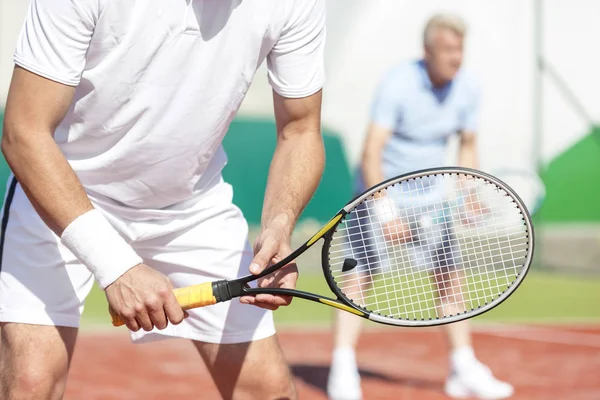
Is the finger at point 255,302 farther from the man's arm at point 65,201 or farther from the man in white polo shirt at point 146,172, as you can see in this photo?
the man's arm at point 65,201

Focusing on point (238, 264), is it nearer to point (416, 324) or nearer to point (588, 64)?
point (416, 324)

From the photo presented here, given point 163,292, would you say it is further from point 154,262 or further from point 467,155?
point 467,155

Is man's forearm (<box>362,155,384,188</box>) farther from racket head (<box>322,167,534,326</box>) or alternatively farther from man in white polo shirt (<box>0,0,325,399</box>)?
man in white polo shirt (<box>0,0,325,399</box>)

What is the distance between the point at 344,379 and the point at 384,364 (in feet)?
4.05

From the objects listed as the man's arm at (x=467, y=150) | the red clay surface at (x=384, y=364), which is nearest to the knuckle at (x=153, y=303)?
the red clay surface at (x=384, y=364)

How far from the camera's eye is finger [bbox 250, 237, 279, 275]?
99.0 inches

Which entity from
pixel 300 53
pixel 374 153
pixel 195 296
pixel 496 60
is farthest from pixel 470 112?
pixel 496 60

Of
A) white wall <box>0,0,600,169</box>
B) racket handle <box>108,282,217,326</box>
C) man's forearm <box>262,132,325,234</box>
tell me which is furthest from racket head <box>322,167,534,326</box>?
white wall <box>0,0,600,169</box>

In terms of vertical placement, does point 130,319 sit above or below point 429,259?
above

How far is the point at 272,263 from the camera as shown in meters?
2.62

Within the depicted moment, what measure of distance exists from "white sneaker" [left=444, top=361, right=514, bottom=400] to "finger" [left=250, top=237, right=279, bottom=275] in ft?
9.76

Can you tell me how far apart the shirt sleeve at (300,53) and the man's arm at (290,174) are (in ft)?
0.14

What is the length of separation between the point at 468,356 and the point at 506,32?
7410 mm

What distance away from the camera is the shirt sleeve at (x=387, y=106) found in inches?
214
